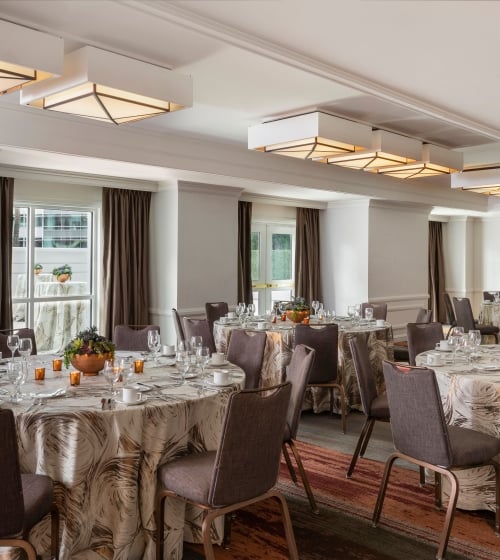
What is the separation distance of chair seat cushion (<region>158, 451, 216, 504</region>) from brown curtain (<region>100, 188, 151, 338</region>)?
5.39 metres

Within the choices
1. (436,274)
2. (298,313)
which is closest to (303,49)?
(298,313)

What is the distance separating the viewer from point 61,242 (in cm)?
800

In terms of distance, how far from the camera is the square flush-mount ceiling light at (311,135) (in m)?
5.73

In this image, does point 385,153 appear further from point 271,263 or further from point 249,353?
point 271,263

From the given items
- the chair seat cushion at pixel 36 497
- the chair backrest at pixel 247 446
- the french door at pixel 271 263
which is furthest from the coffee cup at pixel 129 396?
the french door at pixel 271 263

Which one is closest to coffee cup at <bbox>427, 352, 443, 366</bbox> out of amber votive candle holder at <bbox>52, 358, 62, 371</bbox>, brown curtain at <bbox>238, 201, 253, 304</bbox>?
amber votive candle holder at <bbox>52, 358, 62, 371</bbox>

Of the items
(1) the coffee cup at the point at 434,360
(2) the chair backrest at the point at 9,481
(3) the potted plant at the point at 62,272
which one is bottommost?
(2) the chair backrest at the point at 9,481

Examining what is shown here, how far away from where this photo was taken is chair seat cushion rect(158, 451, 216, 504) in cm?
272

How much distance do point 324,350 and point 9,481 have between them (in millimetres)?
3588

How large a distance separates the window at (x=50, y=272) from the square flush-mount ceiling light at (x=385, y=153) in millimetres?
3592

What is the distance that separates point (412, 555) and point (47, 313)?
5935 mm

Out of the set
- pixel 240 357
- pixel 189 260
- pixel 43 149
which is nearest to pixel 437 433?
pixel 240 357

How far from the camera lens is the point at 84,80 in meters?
3.89

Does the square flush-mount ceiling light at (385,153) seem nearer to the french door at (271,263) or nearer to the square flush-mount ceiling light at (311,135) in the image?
the square flush-mount ceiling light at (311,135)
